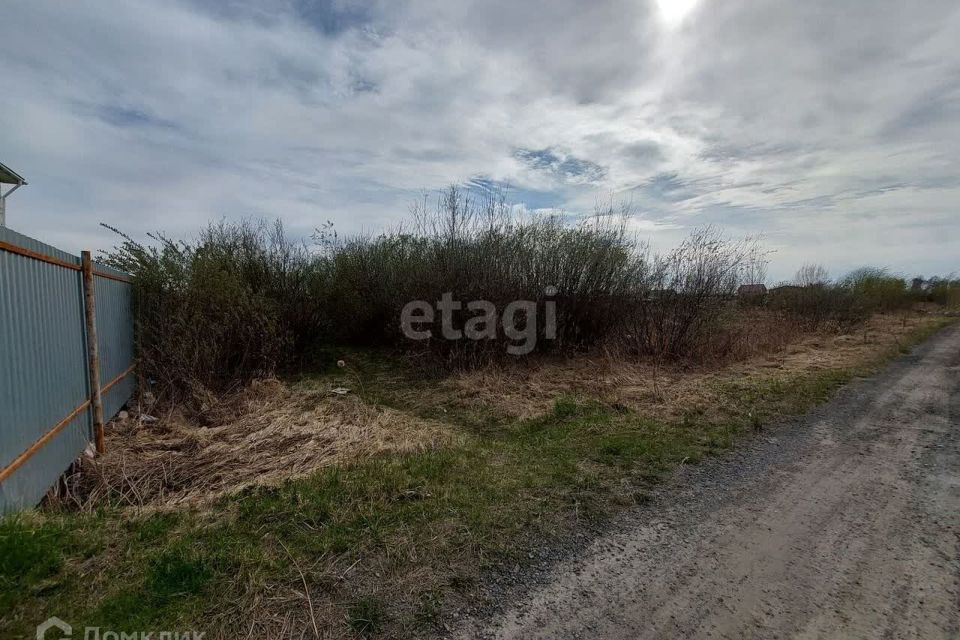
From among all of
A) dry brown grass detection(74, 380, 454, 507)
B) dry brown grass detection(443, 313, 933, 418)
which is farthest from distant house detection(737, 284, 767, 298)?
dry brown grass detection(74, 380, 454, 507)

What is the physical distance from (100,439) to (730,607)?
5.33m

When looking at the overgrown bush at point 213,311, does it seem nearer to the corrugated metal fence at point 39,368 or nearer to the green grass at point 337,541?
the corrugated metal fence at point 39,368

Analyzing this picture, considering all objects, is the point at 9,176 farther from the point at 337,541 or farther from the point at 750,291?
the point at 750,291

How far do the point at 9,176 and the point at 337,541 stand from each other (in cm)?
1361

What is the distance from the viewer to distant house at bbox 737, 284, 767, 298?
11.3 meters

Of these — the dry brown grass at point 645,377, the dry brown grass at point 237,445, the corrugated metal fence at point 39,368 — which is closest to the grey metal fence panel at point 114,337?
the corrugated metal fence at point 39,368

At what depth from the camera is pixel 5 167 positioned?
33.5 ft

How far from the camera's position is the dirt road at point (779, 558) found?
211 centimetres

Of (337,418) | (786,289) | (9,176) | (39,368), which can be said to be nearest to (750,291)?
(786,289)

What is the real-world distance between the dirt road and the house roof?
14364 mm

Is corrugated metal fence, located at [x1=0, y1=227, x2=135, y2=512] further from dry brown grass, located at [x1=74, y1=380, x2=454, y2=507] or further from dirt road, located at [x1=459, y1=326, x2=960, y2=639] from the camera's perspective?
dirt road, located at [x1=459, y1=326, x2=960, y2=639]

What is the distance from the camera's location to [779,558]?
2.62 metres

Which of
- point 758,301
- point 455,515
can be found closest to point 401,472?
point 455,515

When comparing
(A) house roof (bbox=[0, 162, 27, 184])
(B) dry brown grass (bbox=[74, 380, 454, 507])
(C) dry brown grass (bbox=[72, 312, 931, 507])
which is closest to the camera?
(B) dry brown grass (bbox=[74, 380, 454, 507])
